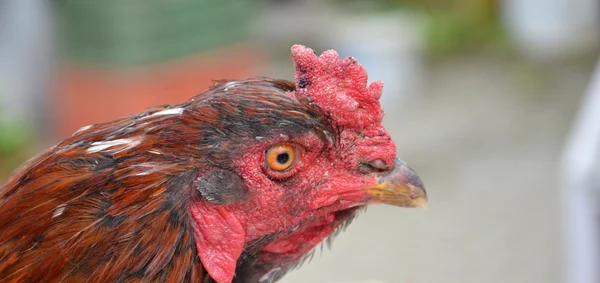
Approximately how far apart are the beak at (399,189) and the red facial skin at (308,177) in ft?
0.08

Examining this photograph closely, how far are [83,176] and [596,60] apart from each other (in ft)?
29.3

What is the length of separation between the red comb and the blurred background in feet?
6.48

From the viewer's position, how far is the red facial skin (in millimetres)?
1986

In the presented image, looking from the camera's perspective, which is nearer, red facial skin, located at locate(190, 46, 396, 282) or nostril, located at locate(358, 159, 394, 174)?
red facial skin, located at locate(190, 46, 396, 282)

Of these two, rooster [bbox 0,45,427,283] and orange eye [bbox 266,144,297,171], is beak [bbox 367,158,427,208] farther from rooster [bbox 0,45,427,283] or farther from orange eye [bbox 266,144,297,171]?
orange eye [bbox 266,144,297,171]

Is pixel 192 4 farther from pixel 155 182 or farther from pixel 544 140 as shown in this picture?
pixel 155 182

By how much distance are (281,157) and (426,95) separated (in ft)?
24.4

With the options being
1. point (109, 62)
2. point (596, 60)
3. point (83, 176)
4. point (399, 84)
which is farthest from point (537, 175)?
point (83, 176)

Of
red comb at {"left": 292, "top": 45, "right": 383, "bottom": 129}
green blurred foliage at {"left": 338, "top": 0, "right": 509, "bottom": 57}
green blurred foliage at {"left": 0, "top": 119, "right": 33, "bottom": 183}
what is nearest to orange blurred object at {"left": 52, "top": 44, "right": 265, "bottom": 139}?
green blurred foliage at {"left": 0, "top": 119, "right": 33, "bottom": 183}

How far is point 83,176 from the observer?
6.33 ft

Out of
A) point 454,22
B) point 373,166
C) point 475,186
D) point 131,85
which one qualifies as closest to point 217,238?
point 373,166

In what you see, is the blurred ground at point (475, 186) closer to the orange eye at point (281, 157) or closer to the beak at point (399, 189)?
the beak at point (399, 189)

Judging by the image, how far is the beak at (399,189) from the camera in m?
2.11

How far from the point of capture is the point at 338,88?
2086 mm
